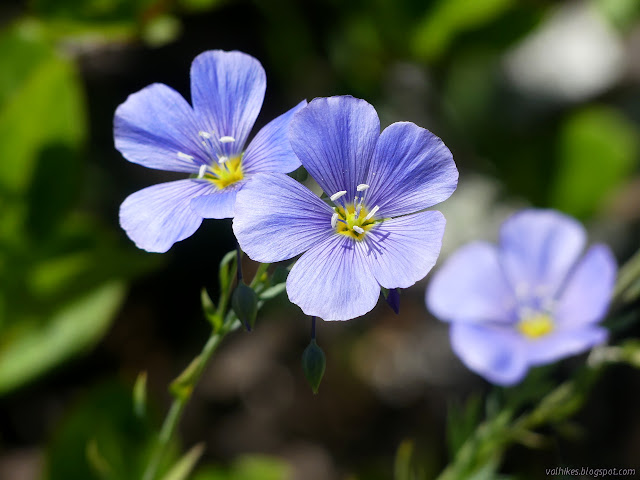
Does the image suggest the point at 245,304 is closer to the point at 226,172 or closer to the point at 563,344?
the point at 226,172

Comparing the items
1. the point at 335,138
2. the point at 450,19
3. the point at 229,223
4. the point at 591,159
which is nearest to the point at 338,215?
the point at 335,138

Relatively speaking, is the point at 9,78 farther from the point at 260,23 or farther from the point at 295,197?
the point at 295,197

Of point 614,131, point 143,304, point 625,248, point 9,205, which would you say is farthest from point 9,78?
point 625,248

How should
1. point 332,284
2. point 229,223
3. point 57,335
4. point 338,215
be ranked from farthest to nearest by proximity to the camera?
point 229,223
point 57,335
point 338,215
point 332,284

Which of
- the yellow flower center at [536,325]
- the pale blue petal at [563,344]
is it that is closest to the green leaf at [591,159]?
the yellow flower center at [536,325]

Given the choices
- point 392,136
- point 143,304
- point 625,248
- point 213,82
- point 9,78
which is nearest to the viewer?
point 392,136

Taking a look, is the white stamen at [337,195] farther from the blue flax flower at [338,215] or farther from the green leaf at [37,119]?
the green leaf at [37,119]
